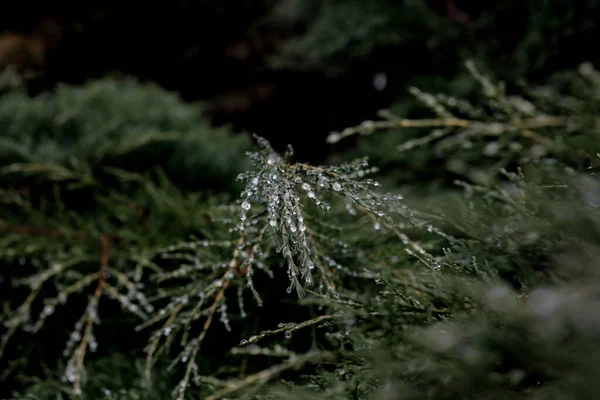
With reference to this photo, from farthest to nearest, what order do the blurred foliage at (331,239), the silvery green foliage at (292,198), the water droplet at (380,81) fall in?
1. the water droplet at (380,81)
2. the silvery green foliage at (292,198)
3. the blurred foliage at (331,239)

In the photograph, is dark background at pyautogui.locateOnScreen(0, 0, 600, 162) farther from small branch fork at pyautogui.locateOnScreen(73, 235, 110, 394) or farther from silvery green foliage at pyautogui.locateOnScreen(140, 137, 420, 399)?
silvery green foliage at pyautogui.locateOnScreen(140, 137, 420, 399)

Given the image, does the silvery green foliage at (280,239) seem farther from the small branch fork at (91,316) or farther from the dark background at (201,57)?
the dark background at (201,57)

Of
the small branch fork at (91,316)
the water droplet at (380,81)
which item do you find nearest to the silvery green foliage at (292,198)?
the small branch fork at (91,316)

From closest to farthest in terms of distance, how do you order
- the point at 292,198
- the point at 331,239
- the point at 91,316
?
the point at 292,198
the point at 331,239
the point at 91,316

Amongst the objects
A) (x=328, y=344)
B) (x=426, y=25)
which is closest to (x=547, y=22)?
(x=426, y=25)

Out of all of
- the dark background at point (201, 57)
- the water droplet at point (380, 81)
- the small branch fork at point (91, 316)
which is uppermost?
the dark background at point (201, 57)

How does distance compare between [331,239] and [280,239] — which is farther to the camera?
[331,239]

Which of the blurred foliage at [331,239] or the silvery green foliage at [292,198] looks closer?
the blurred foliage at [331,239]

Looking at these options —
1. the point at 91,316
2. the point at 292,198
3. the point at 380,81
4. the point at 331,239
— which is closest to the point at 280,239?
the point at 292,198

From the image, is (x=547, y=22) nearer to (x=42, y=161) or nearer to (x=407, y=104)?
(x=407, y=104)

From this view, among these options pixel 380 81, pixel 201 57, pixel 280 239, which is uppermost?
pixel 201 57

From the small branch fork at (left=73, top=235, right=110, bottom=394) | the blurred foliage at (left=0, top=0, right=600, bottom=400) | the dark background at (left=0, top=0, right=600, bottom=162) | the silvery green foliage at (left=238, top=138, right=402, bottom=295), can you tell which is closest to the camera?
the blurred foliage at (left=0, top=0, right=600, bottom=400)

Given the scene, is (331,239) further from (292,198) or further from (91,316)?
(91,316)

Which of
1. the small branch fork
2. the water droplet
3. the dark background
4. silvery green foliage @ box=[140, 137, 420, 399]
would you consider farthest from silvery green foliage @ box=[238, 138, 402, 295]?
the dark background
